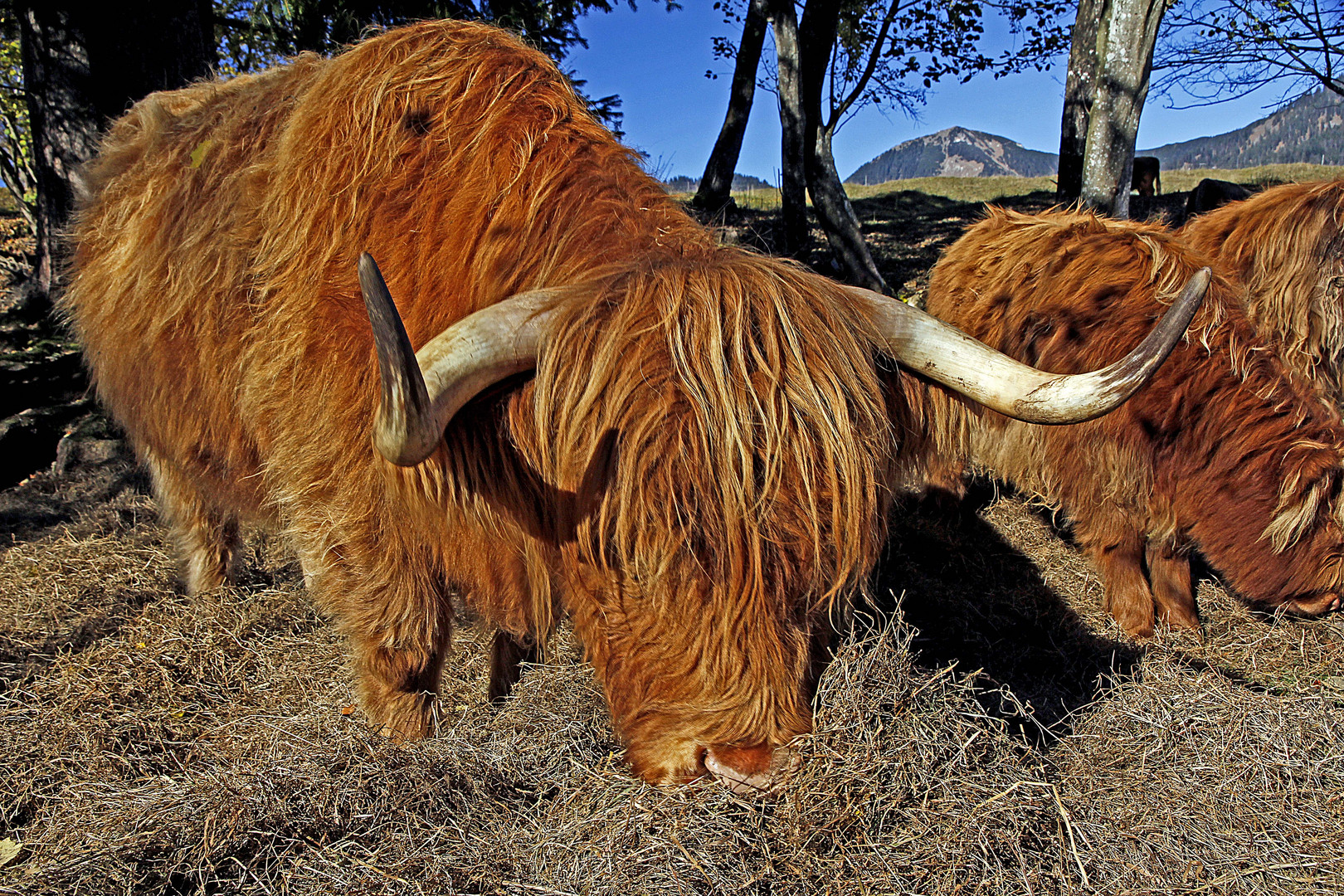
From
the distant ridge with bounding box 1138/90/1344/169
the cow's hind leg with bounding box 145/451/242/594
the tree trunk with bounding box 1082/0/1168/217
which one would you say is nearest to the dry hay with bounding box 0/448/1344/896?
the cow's hind leg with bounding box 145/451/242/594

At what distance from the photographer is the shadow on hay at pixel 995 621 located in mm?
2949

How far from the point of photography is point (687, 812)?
1662 millimetres

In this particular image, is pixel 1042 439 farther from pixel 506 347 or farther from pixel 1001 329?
pixel 506 347

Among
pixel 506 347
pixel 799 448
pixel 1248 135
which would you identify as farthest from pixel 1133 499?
pixel 1248 135

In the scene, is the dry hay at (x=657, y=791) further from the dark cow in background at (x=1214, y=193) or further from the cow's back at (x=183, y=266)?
the dark cow in background at (x=1214, y=193)

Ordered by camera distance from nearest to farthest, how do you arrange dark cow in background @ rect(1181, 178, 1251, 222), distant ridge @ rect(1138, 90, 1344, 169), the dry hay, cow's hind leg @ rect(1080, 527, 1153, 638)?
the dry hay < cow's hind leg @ rect(1080, 527, 1153, 638) < dark cow in background @ rect(1181, 178, 1251, 222) < distant ridge @ rect(1138, 90, 1344, 169)

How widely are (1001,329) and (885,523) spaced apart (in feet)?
8.77

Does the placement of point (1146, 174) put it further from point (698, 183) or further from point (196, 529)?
point (196, 529)

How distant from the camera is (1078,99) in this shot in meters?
7.69

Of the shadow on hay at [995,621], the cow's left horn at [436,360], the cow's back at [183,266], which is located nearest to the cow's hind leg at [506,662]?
the cow's back at [183,266]

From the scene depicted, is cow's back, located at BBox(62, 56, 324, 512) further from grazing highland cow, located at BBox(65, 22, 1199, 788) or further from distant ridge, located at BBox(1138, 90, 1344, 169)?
distant ridge, located at BBox(1138, 90, 1344, 169)

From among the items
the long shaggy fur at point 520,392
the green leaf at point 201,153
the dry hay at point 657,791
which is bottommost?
the dry hay at point 657,791

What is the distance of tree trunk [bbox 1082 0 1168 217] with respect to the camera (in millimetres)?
5031

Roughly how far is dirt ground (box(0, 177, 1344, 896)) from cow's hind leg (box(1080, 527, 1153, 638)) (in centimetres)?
16
